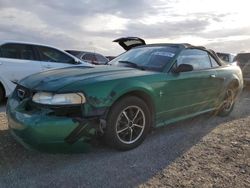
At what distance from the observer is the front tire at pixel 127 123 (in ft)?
12.7

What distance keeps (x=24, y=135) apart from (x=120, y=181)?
A: 1.23 meters

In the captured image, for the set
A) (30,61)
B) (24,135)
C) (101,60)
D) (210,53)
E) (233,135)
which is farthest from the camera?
(101,60)

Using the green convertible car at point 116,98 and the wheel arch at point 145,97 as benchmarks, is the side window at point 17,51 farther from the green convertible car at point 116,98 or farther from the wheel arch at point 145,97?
the wheel arch at point 145,97

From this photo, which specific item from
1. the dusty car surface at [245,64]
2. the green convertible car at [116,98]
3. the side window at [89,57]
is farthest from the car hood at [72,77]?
the side window at [89,57]

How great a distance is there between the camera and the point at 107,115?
3.80 metres

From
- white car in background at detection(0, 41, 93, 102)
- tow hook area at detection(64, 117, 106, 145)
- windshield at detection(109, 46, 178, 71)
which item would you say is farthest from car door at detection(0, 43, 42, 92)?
tow hook area at detection(64, 117, 106, 145)

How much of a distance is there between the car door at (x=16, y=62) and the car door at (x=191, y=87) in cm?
409

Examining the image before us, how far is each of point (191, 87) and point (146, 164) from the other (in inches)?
70.7

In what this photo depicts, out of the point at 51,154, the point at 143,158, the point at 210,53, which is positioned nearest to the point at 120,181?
the point at 143,158

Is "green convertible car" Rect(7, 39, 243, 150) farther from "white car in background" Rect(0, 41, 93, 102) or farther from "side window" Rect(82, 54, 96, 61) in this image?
"side window" Rect(82, 54, 96, 61)

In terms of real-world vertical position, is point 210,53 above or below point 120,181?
above

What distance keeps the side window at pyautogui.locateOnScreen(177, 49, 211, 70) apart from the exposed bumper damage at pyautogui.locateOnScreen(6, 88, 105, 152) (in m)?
2.02

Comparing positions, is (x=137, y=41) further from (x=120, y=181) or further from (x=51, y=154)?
(x=120, y=181)

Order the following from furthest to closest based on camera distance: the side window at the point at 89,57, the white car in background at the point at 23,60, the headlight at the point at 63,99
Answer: the side window at the point at 89,57, the white car in background at the point at 23,60, the headlight at the point at 63,99
